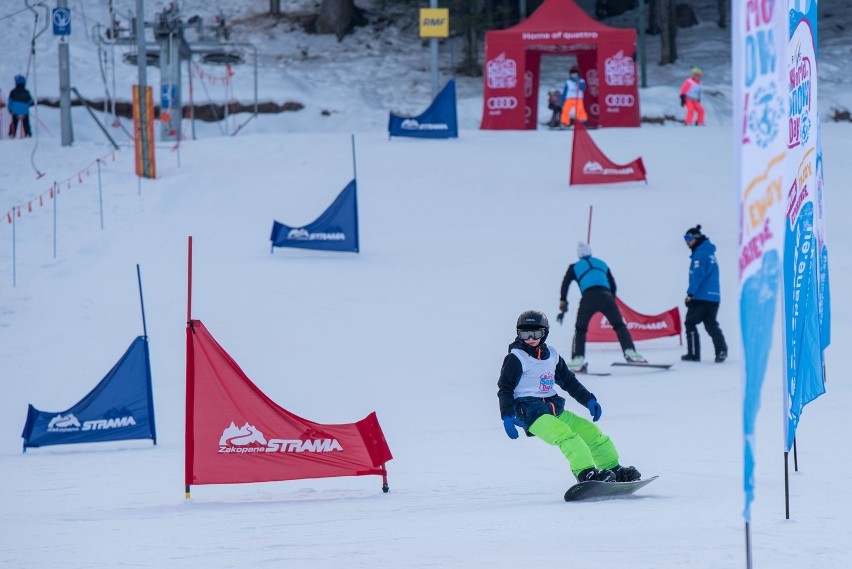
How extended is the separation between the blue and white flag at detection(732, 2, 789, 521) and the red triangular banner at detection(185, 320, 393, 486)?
378 centimetres

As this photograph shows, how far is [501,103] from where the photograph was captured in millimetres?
28375

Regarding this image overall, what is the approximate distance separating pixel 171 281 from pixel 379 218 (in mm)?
4422

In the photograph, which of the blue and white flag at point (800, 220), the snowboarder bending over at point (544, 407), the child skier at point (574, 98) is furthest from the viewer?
the child skier at point (574, 98)

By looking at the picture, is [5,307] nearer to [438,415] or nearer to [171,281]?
[171,281]

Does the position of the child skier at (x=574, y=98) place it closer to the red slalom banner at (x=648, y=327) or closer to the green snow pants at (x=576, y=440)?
the red slalom banner at (x=648, y=327)

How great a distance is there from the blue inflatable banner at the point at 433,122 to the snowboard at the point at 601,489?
18.7m

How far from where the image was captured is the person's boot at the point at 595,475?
697cm

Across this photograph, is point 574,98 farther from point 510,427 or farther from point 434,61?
point 510,427

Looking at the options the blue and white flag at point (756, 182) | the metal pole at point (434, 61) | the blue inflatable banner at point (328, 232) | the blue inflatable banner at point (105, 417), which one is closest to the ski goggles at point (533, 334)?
the blue and white flag at point (756, 182)

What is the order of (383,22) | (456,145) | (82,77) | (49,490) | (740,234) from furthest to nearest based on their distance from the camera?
(383,22) → (82,77) → (456,145) → (49,490) → (740,234)

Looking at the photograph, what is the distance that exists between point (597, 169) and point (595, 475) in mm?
14874

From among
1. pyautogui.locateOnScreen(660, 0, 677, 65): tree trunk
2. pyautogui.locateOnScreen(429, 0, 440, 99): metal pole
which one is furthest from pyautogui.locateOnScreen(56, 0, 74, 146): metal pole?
pyautogui.locateOnScreen(660, 0, 677, 65): tree trunk

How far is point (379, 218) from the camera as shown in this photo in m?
20.0

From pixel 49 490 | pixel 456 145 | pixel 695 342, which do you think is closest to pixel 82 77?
pixel 456 145
